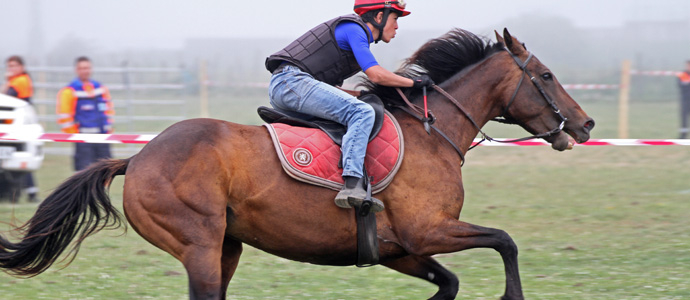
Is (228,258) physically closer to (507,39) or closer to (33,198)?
(507,39)

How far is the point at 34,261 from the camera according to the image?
14.9ft

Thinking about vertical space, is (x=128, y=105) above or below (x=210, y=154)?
below

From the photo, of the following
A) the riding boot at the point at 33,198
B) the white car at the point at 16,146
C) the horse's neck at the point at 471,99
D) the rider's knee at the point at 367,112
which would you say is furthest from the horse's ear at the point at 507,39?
the riding boot at the point at 33,198

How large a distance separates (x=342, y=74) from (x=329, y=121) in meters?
0.34

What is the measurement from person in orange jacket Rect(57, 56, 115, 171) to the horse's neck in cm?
696

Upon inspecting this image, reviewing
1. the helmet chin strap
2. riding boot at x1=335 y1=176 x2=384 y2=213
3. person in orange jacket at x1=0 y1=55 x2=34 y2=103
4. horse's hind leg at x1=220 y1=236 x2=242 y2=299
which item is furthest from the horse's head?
person in orange jacket at x1=0 y1=55 x2=34 y2=103

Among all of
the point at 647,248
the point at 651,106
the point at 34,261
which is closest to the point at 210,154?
the point at 34,261

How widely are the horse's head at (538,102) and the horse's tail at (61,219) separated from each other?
8.41ft

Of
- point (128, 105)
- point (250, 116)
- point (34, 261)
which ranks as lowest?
point (250, 116)

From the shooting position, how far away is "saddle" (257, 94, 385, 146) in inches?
185

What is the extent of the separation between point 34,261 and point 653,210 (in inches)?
300

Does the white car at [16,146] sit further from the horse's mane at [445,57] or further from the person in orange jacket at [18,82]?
the horse's mane at [445,57]

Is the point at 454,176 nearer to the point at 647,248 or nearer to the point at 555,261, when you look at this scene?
the point at 555,261

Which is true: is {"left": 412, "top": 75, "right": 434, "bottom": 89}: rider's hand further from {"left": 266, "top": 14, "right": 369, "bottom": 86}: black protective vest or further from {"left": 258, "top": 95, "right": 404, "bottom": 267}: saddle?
{"left": 266, "top": 14, "right": 369, "bottom": 86}: black protective vest
